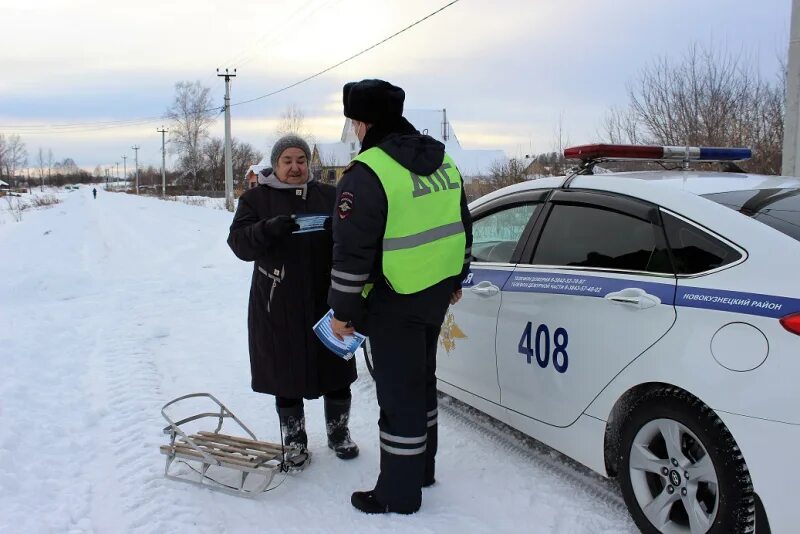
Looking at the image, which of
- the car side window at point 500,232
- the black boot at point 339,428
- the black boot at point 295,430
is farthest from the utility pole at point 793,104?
the black boot at point 295,430

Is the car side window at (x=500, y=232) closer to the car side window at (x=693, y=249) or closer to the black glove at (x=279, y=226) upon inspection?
the car side window at (x=693, y=249)

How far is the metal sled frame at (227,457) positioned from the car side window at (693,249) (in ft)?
7.11

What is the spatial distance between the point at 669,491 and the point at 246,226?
2337 mm

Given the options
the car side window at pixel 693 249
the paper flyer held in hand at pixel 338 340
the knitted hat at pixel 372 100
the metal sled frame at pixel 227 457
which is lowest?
the metal sled frame at pixel 227 457

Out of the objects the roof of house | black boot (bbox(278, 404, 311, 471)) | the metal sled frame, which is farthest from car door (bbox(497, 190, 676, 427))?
the roof of house

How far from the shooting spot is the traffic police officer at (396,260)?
2.54m

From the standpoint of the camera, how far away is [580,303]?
9.27 feet

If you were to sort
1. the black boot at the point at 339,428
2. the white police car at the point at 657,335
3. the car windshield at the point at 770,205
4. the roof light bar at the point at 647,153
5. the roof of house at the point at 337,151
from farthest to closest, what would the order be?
the roof of house at the point at 337,151
the black boot at the point at 339,428
the roof light bar at the point at 647,153
the car windshield at the point at 770,205
the white police car at the point at 657,335

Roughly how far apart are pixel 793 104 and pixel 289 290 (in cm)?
491

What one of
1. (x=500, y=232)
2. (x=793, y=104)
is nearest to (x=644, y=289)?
(x=500, y=232)

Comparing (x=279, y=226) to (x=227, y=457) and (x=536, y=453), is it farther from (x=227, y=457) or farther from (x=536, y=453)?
(x=536, y=453)

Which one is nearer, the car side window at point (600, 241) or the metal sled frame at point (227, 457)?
the car side window at point (600, 241)

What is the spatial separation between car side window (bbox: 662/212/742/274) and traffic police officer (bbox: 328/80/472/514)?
2.96 ft

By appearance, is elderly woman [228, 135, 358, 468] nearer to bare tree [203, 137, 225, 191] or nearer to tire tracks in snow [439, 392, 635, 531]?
tire tracks in snow [439, 392, 635, 531]
